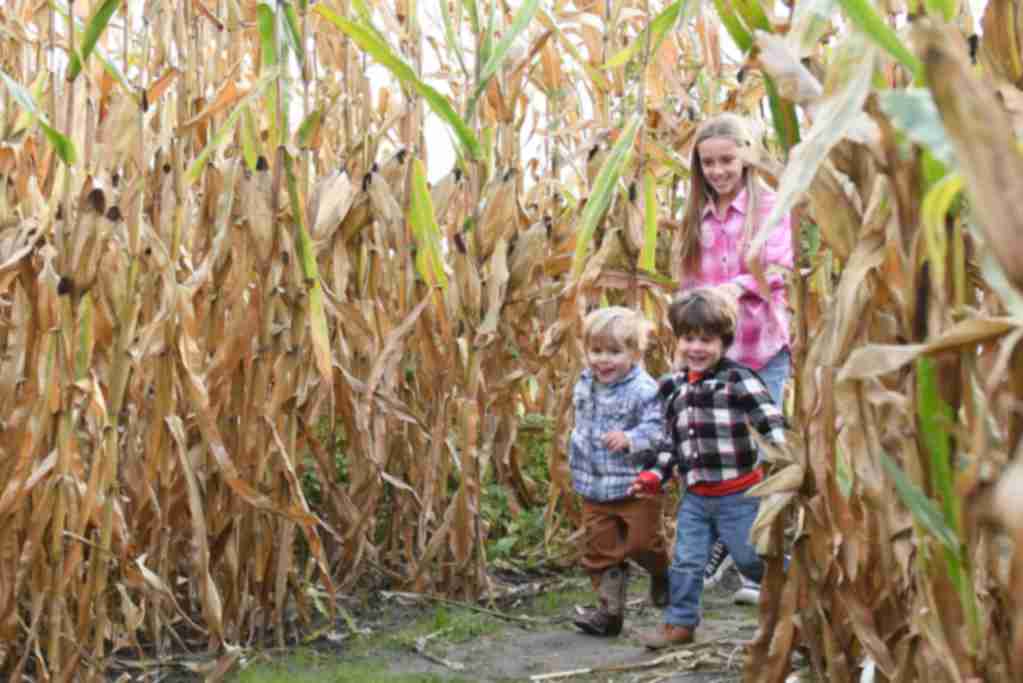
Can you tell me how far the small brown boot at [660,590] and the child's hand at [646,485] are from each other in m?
0.32

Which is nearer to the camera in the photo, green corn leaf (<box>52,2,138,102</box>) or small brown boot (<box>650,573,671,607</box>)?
green corn leaf (<box>52,2,138,102</box>)

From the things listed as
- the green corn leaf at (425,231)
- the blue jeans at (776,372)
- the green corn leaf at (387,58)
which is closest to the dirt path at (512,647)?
the blue jeans at (776,372)

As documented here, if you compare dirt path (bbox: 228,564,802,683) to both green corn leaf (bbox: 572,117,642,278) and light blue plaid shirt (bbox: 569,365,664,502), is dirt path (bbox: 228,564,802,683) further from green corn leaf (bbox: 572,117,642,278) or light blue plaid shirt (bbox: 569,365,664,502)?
green corn leaf (bbox: 572,117,642,278)

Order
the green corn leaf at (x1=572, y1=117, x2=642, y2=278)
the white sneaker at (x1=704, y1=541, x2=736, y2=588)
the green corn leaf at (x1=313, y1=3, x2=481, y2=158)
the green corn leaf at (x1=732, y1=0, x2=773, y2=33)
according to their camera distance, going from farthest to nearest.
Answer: the white sneaker at (x1=704, y1=541, x2=736, y2=588)
the green corn leaf at (x1=313, y1=3, x2=481, y2=158)
the green corn leaf at (x1=572, y1=117, x2=642, y2=278)
the green corn leaf at (x1=732, y1=0, x2=773, y2=33)

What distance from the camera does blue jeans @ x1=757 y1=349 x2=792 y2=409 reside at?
304 cm

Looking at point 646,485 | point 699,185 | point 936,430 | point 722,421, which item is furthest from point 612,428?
point 936,430

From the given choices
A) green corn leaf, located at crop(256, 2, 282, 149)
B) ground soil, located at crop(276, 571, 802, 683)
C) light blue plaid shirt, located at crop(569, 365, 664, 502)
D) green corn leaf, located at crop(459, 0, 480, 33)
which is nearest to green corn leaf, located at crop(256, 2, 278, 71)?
green corn leaf, located at crop(256, 2, 282, 149)

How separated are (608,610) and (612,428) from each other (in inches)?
15.9

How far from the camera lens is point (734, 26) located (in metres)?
1.64

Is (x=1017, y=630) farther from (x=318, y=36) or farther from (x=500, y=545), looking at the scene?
(x=318, y=36)

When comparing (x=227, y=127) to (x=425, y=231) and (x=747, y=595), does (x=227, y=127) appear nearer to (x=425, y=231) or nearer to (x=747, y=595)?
(x=425, y=231)

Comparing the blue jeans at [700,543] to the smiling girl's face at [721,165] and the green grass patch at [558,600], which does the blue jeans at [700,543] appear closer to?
the green grass patch at [558,600]

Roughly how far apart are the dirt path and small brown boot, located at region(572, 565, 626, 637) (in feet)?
0.08

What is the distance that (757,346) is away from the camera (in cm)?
301
